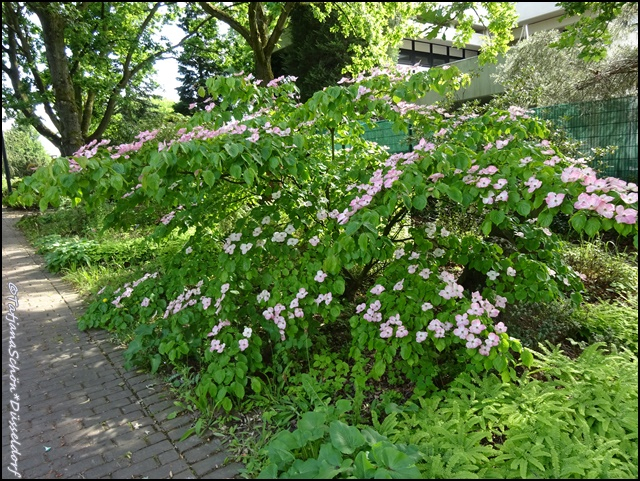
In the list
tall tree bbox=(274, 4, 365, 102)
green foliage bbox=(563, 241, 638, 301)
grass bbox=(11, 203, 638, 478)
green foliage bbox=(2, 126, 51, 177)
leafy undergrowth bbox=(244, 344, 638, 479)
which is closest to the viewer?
leafy undergrowth bbox=(244, 344, 638, 479)

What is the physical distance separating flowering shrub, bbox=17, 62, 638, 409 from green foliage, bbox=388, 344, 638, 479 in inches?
7.8

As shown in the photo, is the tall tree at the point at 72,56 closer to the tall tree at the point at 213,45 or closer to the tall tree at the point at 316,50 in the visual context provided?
the tall tree at the point at 213,45

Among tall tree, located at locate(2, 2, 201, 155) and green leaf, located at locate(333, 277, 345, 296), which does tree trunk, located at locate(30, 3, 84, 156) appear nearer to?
tall tree, located at locate(2, 2, 201, 155)

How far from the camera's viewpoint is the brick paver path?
2.41 metres

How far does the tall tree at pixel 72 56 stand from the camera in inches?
352

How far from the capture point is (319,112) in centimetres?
310

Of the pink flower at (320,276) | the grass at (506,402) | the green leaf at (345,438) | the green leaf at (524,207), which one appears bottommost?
the grass at (506,402)

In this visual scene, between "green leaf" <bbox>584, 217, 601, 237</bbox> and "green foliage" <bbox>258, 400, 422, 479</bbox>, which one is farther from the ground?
"green leaf" <bbox>584, 217, 601, 237</bbox>

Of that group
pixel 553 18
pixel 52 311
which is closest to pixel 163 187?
pixel 52 311

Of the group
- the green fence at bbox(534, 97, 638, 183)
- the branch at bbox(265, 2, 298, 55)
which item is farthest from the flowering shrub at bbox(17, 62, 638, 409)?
the branch at bbox(265, 2, 298, 55)

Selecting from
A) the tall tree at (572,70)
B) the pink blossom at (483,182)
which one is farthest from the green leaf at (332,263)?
the tall tree at (572,70)

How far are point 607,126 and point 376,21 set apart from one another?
6428 mm

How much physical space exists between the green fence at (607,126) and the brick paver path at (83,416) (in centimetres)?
473

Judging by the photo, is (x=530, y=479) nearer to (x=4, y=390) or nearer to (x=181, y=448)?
(x=181, y=448)
